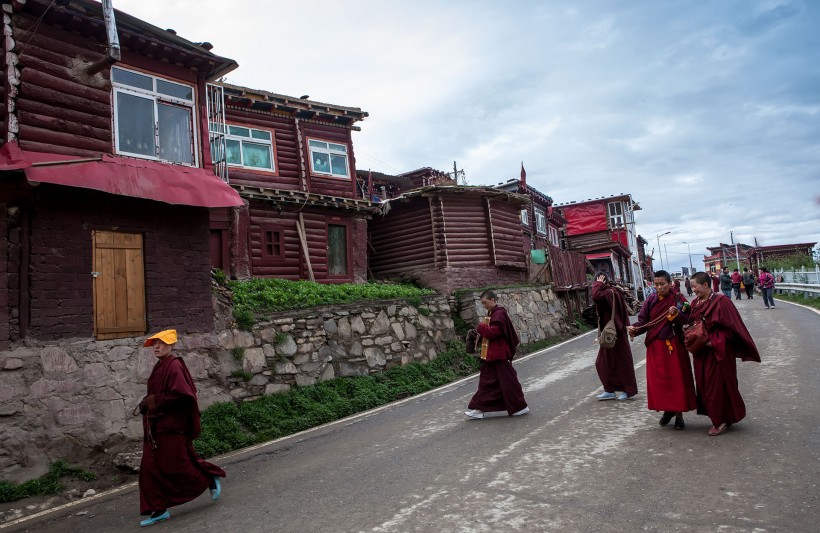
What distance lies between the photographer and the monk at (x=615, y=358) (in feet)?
26.8

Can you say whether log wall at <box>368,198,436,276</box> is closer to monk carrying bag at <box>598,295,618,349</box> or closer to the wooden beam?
the wooden beam

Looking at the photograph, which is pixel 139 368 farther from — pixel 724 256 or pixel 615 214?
pixel 724 256

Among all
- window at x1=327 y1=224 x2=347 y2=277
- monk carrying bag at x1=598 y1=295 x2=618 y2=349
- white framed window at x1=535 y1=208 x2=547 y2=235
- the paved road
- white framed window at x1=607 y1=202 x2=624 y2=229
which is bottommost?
the paved road

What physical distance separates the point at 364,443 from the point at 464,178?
69.3ft

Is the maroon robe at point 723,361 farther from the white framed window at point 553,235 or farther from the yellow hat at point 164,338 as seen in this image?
the white framed window at point 553,235

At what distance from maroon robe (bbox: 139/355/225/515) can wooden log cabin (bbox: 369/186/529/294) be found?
15346 mm

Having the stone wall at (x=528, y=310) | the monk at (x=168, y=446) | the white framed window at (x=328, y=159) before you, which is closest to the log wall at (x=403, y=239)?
the stone wall at (x=528, y=310)

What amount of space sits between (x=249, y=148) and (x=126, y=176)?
29.2 ft

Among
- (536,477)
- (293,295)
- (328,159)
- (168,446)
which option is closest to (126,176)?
(293,295)

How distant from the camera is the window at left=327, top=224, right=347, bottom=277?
1866 cm

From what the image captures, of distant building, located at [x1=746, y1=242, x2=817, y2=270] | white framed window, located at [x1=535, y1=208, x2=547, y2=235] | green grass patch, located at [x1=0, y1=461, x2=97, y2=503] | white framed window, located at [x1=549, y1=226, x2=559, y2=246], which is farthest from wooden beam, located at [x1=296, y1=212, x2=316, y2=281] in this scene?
distant building, located at [x1=746, y1=242, x2=817, y2=270]

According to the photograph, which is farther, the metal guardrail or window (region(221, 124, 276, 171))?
the metal guardrail

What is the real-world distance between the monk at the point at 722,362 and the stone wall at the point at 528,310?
11829 mm

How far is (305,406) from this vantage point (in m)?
10.2
